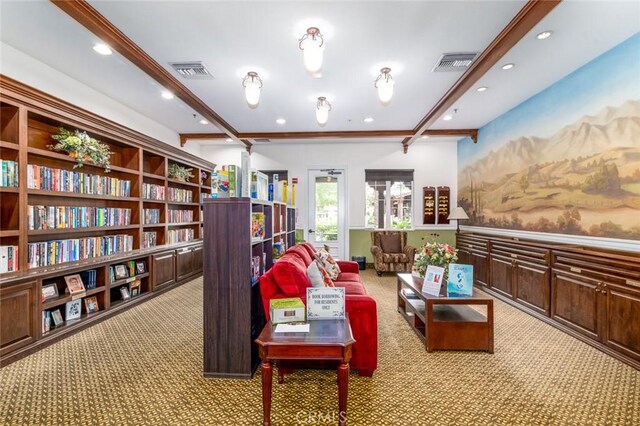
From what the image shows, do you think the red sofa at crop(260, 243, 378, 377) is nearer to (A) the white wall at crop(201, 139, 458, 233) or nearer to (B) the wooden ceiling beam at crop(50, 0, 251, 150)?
(B) the wooden ceiling beam at crop(50, 0, 251, 150)

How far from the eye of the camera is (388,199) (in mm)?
7219

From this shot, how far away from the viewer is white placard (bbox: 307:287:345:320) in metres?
2.12

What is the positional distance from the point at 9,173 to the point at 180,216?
3134mm

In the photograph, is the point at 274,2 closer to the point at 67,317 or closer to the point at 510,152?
the point at 67,317

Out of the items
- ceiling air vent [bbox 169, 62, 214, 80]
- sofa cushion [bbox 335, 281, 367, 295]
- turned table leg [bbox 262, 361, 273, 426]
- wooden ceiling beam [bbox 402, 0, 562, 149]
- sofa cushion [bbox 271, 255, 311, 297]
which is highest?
ceiling air vent [bbox 169, 62, 214, 80]

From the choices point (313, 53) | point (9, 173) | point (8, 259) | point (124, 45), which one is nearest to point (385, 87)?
point (313, 53)

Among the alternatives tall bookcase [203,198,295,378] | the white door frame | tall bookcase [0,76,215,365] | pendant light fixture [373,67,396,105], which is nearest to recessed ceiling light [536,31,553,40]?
pendant light fixture [373,67,396,105]

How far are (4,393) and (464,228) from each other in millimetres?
7111

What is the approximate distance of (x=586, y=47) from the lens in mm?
3066

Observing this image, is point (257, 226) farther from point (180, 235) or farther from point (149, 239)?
point (180, 235)

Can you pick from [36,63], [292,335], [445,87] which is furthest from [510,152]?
[36,63]

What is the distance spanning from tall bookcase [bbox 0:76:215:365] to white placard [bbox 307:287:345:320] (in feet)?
8.82

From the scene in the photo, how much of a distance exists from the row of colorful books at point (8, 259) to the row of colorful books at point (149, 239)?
1883 millimetres

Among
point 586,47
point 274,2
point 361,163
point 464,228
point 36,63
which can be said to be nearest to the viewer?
point 274,2
